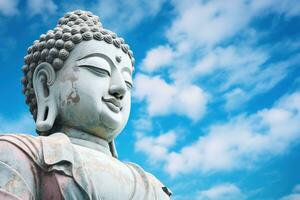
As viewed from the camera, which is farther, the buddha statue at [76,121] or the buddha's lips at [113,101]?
the buddha's lips at [113,101]

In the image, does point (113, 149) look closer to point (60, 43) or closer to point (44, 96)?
point (44, 96)

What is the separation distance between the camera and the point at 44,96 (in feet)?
20.4

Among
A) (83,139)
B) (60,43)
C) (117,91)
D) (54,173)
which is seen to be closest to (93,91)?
(117,91)

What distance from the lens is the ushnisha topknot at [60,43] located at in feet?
20.5

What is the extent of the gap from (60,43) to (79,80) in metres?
0.59

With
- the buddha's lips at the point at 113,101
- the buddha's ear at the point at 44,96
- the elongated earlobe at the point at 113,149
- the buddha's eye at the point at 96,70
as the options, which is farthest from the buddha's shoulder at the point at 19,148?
the elongated earlobe at the point at 113,149

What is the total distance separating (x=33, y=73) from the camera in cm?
639

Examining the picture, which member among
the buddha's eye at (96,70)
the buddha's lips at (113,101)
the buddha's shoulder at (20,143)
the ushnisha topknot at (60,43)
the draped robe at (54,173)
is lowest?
the draped robe at (54,173)

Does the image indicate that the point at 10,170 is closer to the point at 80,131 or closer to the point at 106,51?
the point at 80,131

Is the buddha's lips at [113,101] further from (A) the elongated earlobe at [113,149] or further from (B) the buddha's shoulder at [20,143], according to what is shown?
(B) the buddha's shoulder at [20,143]

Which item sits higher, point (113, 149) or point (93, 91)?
point (93, 91)

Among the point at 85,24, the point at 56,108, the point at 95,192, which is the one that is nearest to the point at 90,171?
the point at 95,192

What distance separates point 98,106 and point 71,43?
892 mm

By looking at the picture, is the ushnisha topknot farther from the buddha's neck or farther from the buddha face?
the buddha's neck
